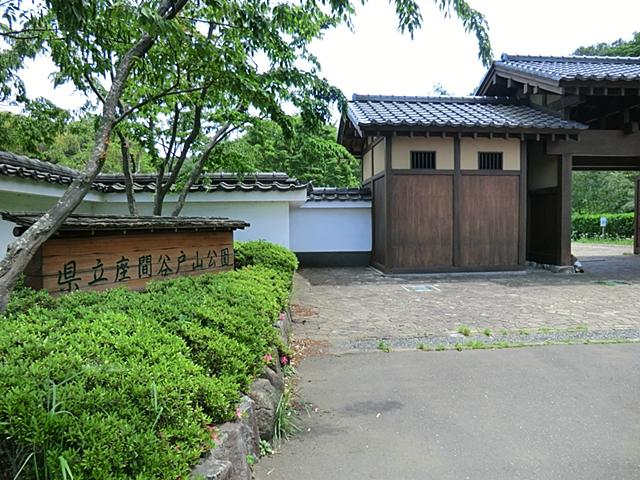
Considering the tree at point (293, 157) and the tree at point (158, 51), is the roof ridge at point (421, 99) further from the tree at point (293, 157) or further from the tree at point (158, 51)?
the tree at point (158, 51)

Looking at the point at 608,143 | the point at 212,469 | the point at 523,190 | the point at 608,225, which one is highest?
the point at 608,143

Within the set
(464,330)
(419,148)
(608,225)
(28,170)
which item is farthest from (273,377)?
(608,225)

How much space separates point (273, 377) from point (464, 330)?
341 cm

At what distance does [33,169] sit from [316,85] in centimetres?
439

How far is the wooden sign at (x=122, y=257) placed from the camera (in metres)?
3.51

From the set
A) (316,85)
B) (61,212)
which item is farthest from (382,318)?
(61,212)

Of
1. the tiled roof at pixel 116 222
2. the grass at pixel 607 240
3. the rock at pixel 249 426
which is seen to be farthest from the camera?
the grass at pixel 607 240

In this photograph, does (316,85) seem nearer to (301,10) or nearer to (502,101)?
(301,10)

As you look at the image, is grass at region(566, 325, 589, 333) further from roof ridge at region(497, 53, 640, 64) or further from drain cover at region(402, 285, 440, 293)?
roof ridge at region(497, 53, 640, 64)

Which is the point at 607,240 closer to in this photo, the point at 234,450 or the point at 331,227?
the point at 331,227

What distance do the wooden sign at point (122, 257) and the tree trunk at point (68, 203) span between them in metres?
0.41

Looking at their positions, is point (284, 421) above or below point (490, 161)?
below

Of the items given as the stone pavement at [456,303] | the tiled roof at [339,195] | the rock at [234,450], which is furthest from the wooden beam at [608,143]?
the rock at [234,450]

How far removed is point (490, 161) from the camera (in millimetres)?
12031
